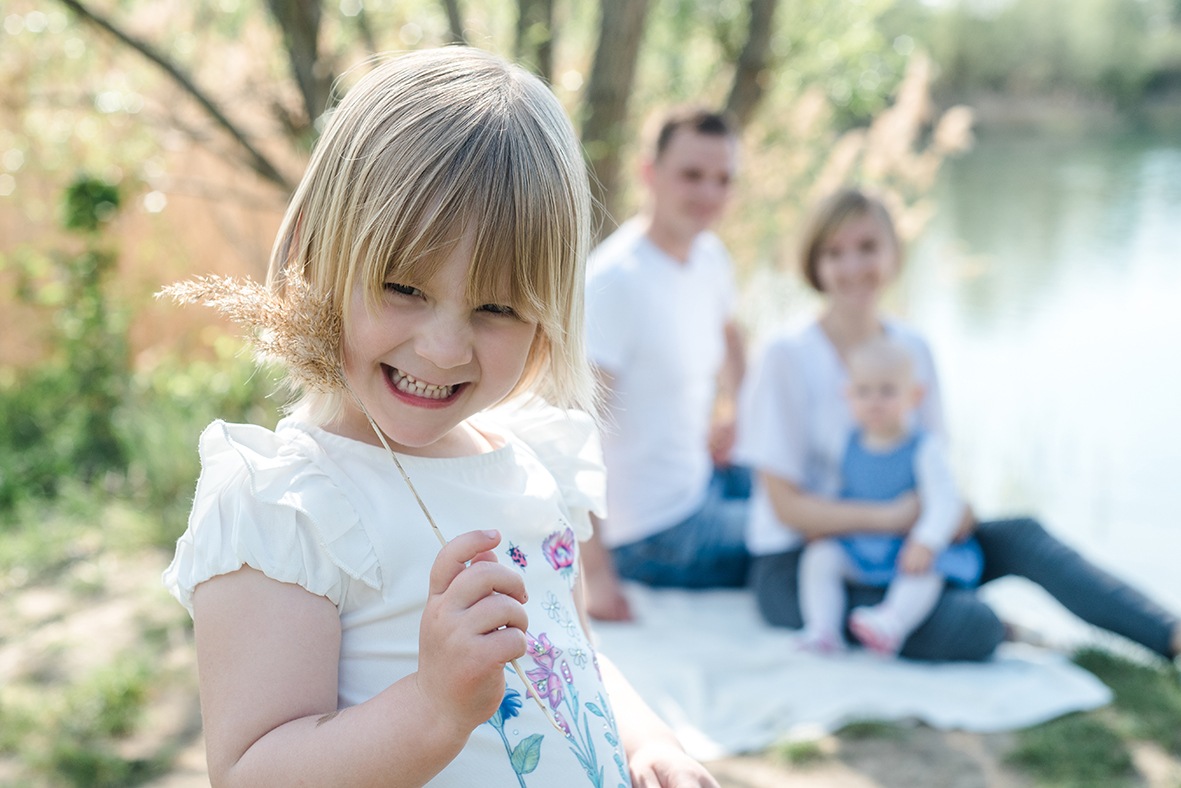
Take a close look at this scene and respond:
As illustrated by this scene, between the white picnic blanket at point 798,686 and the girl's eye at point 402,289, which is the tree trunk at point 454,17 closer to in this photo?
the white picnic blanket at point 798,686

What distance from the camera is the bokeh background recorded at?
10.2 ft

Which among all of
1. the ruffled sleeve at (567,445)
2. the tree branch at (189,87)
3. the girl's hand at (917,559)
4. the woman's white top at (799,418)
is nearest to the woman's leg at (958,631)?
the girl's hand at (917,559)

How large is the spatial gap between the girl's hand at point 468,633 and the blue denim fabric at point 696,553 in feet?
8.37

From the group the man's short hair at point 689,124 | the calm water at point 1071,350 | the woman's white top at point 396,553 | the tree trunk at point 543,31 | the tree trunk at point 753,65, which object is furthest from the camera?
the calm water at point 1071,350

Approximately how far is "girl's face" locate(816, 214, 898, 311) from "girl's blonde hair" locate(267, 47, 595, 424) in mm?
2332

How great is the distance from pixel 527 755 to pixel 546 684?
0.08m

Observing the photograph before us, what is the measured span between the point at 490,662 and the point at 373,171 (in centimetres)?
53

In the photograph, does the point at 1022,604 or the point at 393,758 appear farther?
the point at 1022,604

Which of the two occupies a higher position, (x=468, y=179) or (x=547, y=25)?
(x=547, y=25)

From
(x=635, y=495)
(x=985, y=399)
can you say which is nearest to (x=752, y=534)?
(x=635, y=495)

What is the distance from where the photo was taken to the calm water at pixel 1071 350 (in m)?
4.60

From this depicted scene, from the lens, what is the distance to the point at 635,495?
338 cm

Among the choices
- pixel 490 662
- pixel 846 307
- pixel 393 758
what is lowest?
pixel 393 758

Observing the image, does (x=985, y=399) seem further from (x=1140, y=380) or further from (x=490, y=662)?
(x=490, y=662)
